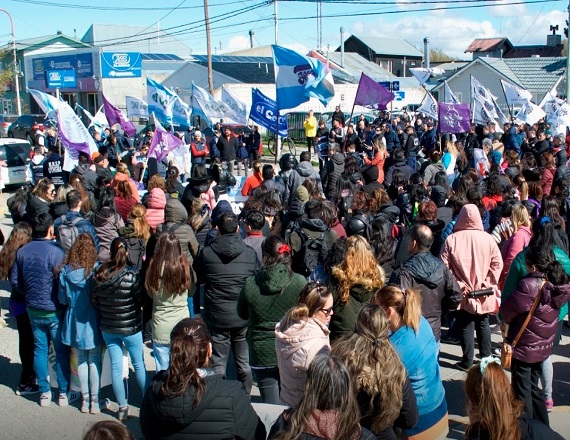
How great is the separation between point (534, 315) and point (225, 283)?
8.36ft

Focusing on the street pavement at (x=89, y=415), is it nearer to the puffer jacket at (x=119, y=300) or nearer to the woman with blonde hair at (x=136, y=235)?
the puffer jacket at (x=119, y=300)

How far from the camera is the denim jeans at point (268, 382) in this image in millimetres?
5281

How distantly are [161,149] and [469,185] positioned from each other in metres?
7.21

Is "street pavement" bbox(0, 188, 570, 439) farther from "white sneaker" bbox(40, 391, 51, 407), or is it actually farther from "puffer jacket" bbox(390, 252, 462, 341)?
"puffer jacket" bbox(390, 252, 462, 341)

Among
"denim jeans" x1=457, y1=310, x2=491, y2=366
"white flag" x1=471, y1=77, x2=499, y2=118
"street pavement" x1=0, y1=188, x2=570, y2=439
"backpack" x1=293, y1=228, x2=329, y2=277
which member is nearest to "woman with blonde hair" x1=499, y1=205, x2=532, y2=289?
"denim jeans" x1=457, y1=310, x2=491, y2=366

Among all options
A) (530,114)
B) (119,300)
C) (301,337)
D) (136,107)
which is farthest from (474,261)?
(136,107)

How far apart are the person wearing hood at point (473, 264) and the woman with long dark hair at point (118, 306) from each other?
9.72ft

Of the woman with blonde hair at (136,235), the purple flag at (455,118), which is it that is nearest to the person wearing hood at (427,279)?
the woman with blonde hair at (136,235)

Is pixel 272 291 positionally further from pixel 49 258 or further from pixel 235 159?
pixel 235 159

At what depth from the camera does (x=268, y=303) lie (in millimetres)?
5203

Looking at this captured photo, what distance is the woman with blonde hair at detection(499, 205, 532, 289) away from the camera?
6.98 m

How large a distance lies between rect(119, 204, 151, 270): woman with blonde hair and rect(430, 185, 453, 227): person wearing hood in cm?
336

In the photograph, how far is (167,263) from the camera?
5.76 metres

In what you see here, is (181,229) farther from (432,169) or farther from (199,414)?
(432,169)
